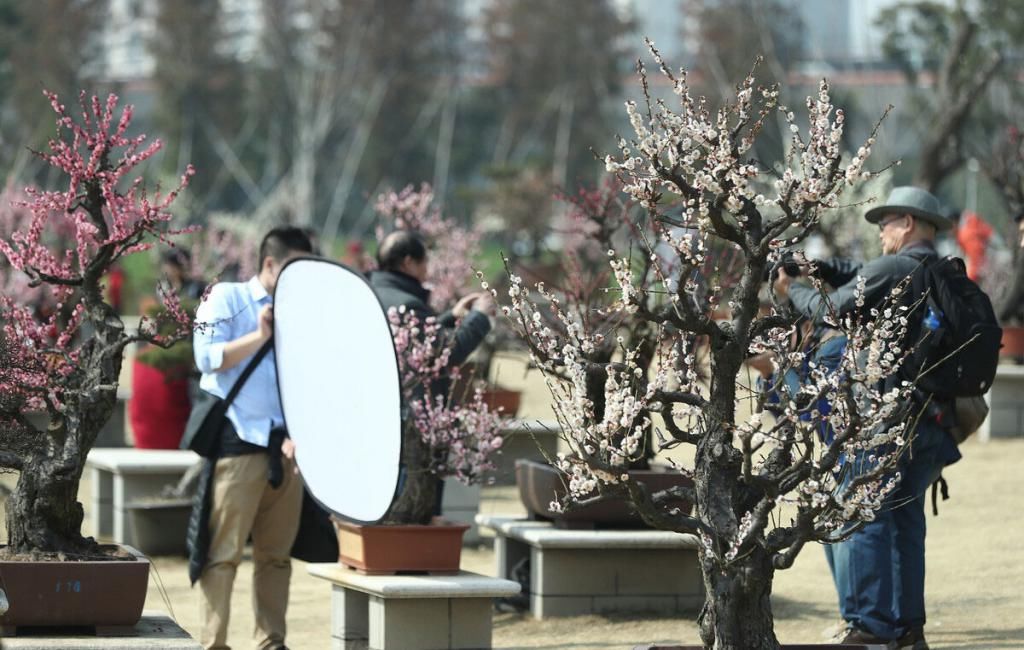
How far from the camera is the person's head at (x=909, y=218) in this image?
6.23m

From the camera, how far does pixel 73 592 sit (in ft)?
16.3

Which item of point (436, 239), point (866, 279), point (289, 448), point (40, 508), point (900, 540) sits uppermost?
point (436, 239)

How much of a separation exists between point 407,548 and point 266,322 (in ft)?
3.23

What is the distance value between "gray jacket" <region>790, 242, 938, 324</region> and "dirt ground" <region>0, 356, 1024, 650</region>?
5.03 ft

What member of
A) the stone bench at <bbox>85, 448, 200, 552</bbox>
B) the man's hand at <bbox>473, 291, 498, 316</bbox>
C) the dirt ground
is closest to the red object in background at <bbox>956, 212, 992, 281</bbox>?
the dirt ground

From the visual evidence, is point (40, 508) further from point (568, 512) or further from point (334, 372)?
point (568, 512)

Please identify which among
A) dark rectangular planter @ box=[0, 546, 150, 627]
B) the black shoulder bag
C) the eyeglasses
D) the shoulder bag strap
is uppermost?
the eyeglasses

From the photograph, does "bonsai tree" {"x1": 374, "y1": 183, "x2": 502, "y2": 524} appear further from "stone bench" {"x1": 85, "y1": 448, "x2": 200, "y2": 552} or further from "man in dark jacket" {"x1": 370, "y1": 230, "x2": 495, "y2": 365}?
"stone bench" {"x1": 85, "y1": 448, "x2": 200, "y2": 552}

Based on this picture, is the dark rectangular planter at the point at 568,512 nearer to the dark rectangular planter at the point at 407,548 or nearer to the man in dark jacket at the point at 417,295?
the man in dark jacket at the point at 417,295

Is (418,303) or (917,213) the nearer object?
(917,213)

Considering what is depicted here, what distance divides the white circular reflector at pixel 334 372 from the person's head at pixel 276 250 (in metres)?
0.33

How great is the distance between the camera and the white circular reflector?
6.09 metres

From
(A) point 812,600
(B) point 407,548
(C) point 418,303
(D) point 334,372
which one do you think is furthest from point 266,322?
(A) point 812,600

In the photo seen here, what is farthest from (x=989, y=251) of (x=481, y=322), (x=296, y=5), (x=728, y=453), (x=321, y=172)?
(x=296, y=5)
